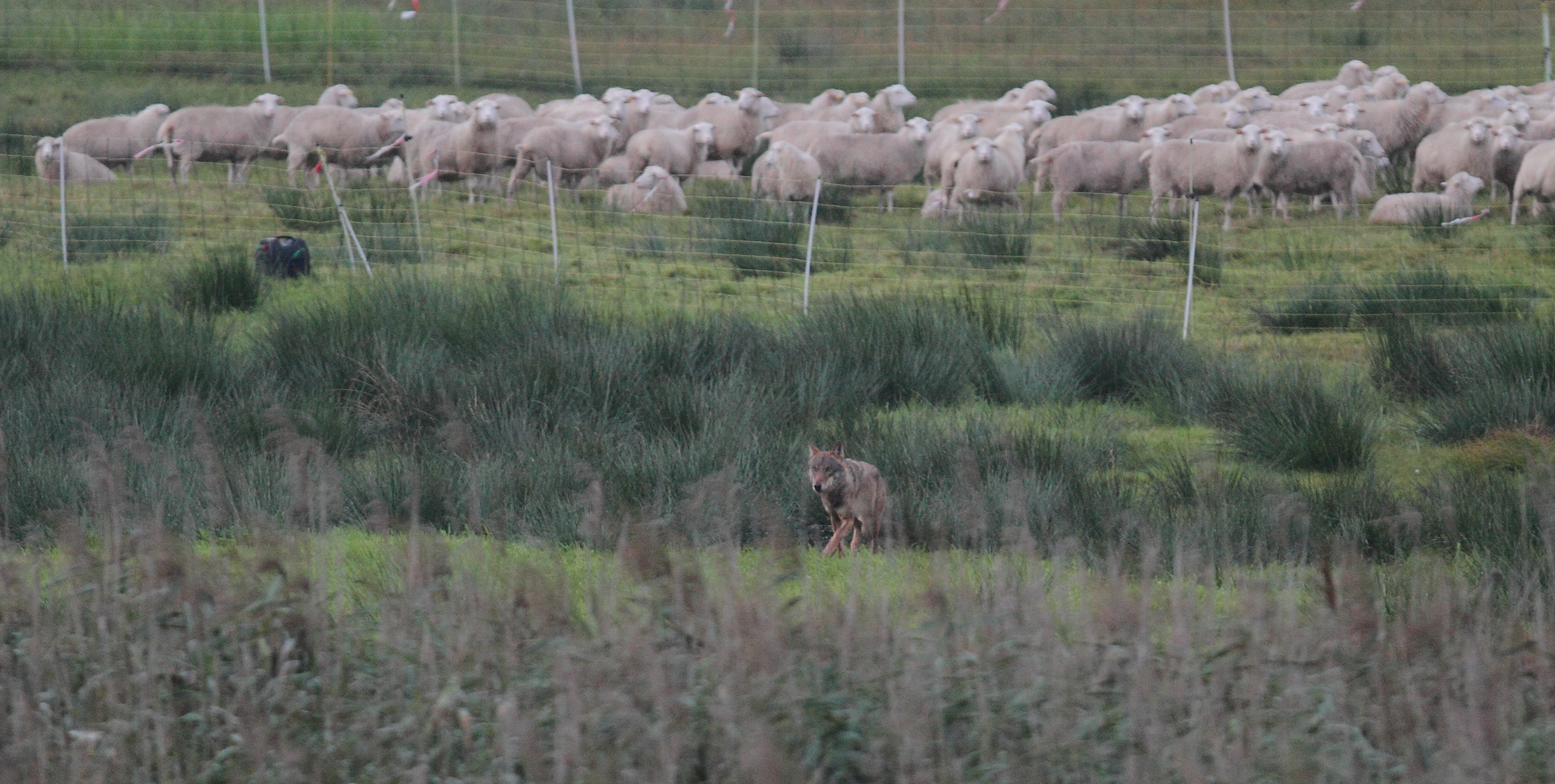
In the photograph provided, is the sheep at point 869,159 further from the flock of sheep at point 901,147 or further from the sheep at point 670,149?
the sheep at point 670,149

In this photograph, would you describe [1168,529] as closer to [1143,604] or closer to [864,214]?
[1143,604]

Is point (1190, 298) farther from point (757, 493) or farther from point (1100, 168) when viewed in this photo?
point (1100, 168)

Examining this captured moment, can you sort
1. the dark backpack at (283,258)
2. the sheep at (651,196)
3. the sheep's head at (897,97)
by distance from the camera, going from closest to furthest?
1. the dark backpack at (283,258)
2. the sheep at (651,196)
3. the sheep's head at (897,97)

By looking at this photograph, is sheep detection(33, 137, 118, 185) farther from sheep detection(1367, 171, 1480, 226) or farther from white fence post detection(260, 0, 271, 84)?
sheep detection(1367, 171, 1480, 226)

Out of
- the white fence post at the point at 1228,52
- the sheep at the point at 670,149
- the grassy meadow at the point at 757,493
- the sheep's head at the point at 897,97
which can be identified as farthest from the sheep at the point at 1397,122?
the sheep at the point at 670,149

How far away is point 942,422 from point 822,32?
24.1 m

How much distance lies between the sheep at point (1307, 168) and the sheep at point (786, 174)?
4607mm

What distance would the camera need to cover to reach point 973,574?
18.3 ft

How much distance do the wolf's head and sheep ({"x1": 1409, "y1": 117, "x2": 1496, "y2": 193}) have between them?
12.8 metres

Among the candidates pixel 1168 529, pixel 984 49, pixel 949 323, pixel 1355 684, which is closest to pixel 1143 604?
pixel 1355 684

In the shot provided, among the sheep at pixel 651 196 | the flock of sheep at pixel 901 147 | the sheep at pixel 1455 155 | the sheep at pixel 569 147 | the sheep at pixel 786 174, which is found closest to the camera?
the sheep at pixel 651 196

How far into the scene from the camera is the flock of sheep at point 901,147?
15.9m

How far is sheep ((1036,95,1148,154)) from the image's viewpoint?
19.1m

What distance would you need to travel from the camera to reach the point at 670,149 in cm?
1777
